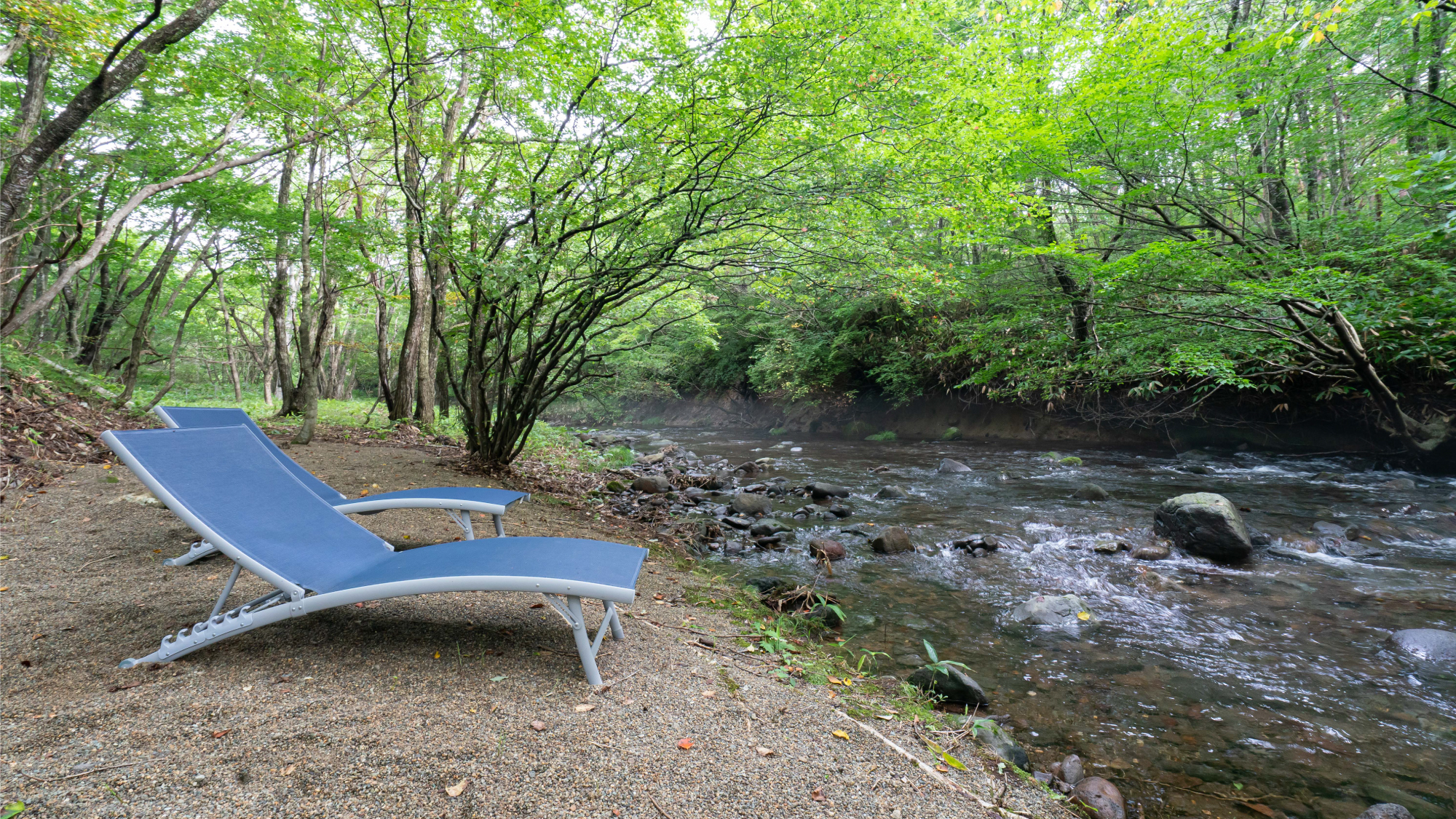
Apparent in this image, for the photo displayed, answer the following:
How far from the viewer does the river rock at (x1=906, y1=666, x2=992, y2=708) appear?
121 inches

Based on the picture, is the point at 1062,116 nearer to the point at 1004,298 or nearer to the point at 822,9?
the point at 1004,298

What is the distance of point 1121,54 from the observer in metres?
8.17

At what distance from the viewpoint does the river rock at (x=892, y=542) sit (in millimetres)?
5973

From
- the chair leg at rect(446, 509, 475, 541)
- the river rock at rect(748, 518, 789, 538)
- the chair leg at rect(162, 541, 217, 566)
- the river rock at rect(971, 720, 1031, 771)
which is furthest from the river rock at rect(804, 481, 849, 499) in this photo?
the chair leg at rect(162, 541, 217, 566)

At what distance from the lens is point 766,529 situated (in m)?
6.56

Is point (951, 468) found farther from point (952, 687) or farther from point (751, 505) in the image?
point (952, 687)

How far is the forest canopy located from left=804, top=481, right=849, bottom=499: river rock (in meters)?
2.94

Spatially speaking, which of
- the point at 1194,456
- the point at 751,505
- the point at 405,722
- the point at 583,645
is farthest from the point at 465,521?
the point at 1194,456

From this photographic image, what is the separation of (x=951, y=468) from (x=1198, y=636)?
271 inches

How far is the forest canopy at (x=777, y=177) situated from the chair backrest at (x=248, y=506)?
2.96m

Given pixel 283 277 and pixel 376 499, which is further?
pixel 283 277

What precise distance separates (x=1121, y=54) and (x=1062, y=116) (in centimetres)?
97

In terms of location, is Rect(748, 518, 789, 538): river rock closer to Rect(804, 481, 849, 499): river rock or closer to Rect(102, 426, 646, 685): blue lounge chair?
Rect(804, 481, 849, 499): river rock

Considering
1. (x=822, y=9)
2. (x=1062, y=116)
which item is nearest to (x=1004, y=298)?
(x=1062, y=116)
